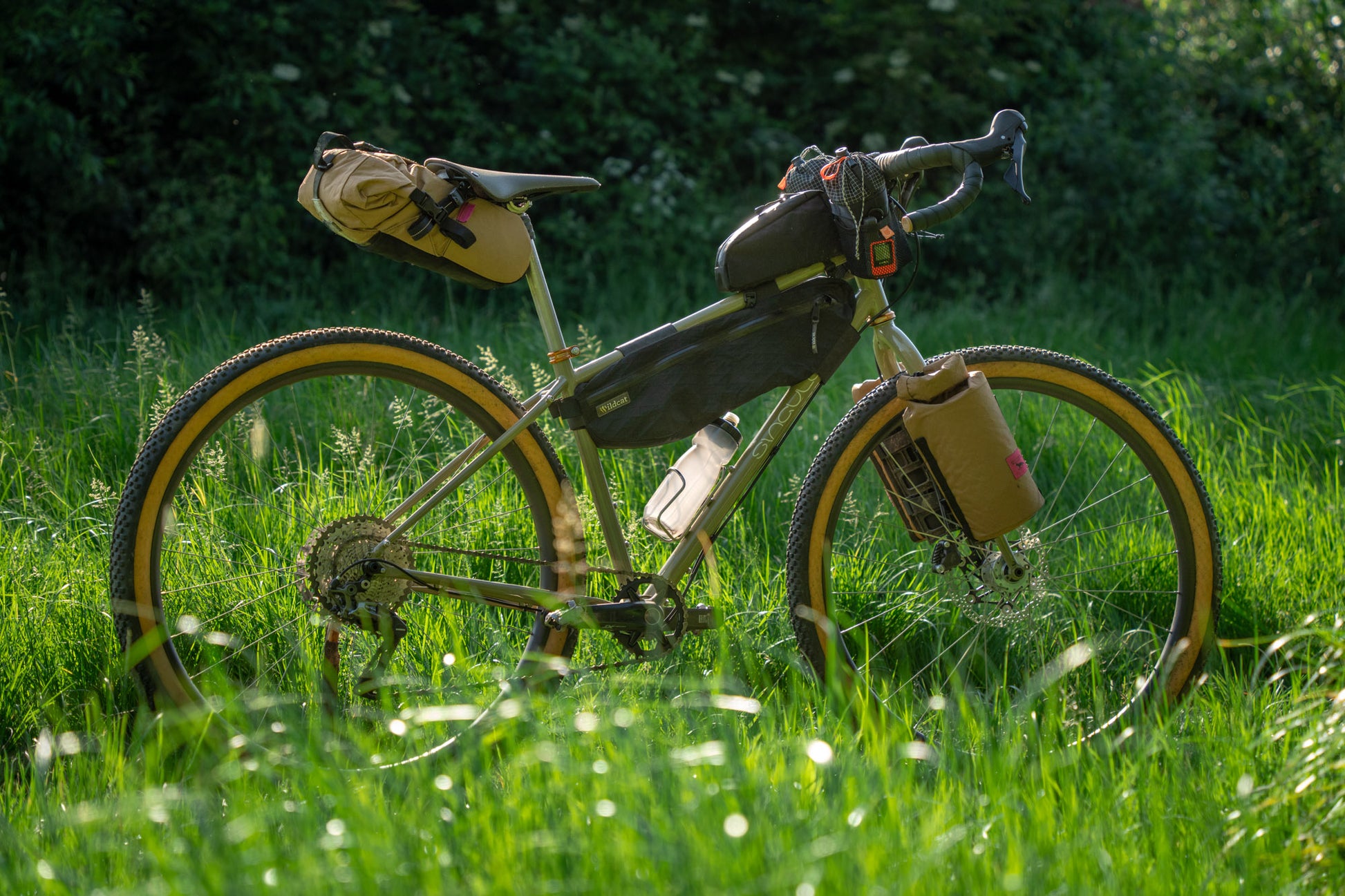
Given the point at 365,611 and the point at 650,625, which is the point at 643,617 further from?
the point at 365,611

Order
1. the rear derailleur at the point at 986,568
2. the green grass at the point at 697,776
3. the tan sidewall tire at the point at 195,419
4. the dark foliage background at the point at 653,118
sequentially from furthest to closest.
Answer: the dark foliage background at the point at 653,118, the rear derailleur at the point at 986,568, the tan sidewall tire at the point at 195,419, the green grass at the point at 697,776

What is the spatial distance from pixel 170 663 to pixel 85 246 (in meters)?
4.13

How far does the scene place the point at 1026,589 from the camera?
2320mm

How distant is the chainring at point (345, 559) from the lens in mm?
2070

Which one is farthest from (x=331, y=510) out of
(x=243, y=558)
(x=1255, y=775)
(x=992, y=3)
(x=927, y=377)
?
(x=992, y=3)

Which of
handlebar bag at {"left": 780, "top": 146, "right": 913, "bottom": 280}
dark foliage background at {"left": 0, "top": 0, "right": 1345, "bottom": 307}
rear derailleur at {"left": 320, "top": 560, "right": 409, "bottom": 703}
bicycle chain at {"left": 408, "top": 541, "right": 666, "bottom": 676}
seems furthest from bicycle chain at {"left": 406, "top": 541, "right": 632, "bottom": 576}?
dark foliage background at {"left": 0, "top": 0, "right": 1345, "bottom": 307}

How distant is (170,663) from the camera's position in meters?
2.03

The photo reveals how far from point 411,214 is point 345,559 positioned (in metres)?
0.66

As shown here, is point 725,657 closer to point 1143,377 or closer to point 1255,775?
point 1255,775

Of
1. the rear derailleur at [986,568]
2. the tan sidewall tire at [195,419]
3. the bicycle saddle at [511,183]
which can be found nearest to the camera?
the tan sidewall tire at [195,419]

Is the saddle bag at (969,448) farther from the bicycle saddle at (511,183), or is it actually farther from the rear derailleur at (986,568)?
the bicycle saddle at (511,183)

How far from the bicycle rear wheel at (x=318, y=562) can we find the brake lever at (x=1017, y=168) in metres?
1.07

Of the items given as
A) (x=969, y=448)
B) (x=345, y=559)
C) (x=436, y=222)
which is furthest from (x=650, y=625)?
(x=436, y=222)

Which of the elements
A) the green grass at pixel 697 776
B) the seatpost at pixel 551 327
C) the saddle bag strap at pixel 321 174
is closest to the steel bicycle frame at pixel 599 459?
the seatpost at pixel 551 327
